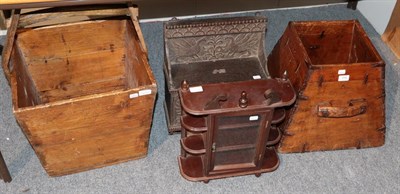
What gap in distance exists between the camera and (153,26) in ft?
10.7

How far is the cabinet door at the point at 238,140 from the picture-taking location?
2047 millimetres

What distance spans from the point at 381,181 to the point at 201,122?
975mm

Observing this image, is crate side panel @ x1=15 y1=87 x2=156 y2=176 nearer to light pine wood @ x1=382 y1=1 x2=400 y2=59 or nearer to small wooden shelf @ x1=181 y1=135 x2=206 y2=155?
small wooden shelf @ x1=181 y1=135 x2=206 y2=155

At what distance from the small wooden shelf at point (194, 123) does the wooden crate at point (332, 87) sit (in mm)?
471

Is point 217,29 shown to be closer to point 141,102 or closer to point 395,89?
point 141,102

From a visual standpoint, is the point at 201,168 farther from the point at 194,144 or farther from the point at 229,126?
the point at 229,126

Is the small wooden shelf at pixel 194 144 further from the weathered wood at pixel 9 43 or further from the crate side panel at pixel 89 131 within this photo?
the weathered wood at pixel 9 43

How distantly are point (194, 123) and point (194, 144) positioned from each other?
153 mm

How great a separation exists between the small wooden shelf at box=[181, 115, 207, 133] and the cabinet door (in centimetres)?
5

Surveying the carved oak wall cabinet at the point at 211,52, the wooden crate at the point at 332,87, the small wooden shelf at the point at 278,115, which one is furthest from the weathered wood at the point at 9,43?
the wooden crate at the point at 332,87

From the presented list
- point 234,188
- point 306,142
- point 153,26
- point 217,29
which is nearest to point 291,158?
point 306,142

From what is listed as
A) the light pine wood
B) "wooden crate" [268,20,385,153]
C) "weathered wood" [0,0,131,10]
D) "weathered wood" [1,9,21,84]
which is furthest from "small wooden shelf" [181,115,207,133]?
the light pine wood

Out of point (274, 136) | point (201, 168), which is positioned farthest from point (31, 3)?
point (274, 136)

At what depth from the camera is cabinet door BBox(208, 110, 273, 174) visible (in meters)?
2.05
